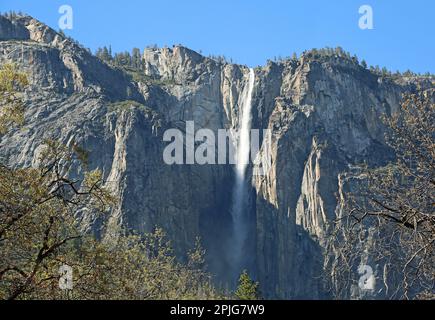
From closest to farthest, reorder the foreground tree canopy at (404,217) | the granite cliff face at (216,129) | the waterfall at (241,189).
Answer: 1. the foreground tree canopy at (404,217)
2. the granite cliff face at (216,129)
3. the waterfall at (241,189)

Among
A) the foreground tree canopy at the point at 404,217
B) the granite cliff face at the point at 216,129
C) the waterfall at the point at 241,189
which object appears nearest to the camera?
the foreground tree canopy at the point at 404,217

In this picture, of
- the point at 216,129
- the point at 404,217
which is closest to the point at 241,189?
the point at 216,129

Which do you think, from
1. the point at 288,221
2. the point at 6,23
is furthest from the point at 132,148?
the point at 6,23

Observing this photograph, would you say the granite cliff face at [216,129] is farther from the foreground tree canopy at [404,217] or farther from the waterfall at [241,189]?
the foreground tree canopy at [404,217]

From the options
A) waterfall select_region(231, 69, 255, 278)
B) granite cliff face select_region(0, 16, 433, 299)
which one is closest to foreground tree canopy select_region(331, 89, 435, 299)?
granite cliff face select_region(0, 16, 433, 299)

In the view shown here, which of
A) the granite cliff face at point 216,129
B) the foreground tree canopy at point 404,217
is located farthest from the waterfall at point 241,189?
the foreground tree canopy at point 404,217

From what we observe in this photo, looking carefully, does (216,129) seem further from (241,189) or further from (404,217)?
(404,217)
